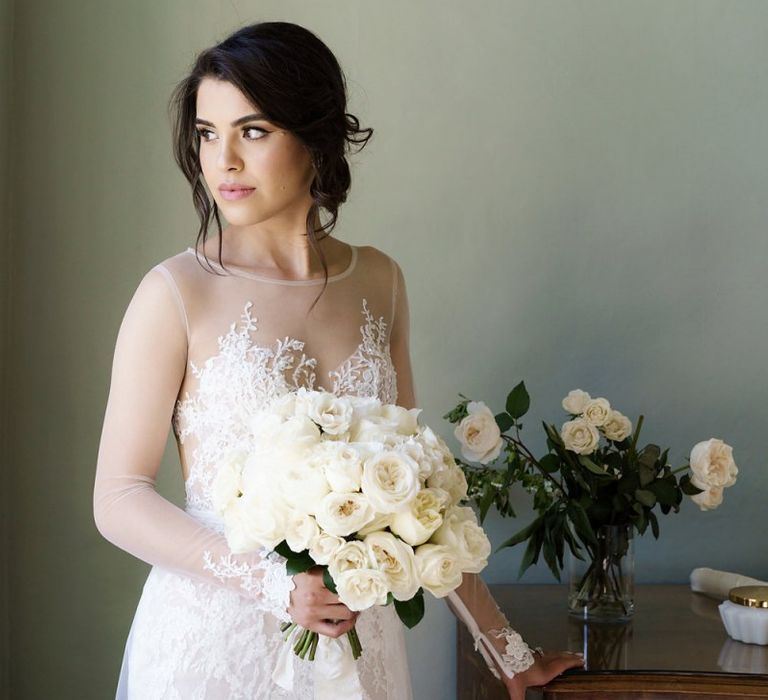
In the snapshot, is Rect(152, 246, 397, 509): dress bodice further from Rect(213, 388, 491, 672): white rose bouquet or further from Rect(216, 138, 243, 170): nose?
Rect(213, 388, 491, 672): white rose bouquet

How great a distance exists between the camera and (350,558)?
1.56m

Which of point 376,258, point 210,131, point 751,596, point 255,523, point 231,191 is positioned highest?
point 210,131

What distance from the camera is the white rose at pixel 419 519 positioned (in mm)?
1572

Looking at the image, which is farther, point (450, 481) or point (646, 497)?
point (646, 497)

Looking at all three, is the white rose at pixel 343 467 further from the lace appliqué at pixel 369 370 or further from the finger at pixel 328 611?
the lace appliqué at pixel 369 370

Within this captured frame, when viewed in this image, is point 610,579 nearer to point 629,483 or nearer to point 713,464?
point 629,483

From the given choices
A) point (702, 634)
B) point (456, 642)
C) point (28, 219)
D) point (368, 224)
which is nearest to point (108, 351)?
point (28, 219)

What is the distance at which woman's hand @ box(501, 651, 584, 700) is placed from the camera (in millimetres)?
2195

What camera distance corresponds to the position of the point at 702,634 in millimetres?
2508

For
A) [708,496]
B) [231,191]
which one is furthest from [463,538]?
[708,496]

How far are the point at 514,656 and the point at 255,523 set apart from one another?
2.81ft

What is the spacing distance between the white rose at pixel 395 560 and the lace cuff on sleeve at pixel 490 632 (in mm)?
636

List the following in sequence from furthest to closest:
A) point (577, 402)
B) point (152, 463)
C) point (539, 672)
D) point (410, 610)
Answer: point (577, 402) < point (539, 672) < point (152, 463) < point (410, 610)

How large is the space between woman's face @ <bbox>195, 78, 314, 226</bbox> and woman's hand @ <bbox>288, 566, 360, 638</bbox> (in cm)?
76
